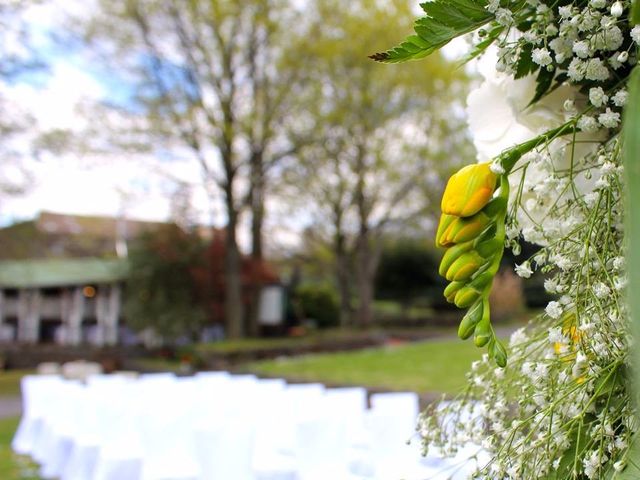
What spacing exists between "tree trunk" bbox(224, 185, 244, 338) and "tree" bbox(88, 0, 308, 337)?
0.03 m

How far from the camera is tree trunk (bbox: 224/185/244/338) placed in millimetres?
18875

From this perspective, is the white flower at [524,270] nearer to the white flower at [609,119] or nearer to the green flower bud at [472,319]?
the green flower bud at [472,319]

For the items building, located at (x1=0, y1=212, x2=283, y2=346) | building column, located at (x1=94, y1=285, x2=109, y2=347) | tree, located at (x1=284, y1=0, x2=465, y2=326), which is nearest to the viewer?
tree, located at (x1=284, y1=0, x2=465, y2=326)

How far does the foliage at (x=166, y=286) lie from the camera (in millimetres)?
17781

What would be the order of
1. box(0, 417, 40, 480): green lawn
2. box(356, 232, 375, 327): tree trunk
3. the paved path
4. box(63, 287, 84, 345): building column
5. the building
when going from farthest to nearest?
box(356, 232, 375, 327): tree trunk, box(63, 287, 84, 345): building column, the building, the paved path, box(0, 417, 40, 480): green lawn

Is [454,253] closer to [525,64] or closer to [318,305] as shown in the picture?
[525,64]

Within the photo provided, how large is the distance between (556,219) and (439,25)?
0.32m

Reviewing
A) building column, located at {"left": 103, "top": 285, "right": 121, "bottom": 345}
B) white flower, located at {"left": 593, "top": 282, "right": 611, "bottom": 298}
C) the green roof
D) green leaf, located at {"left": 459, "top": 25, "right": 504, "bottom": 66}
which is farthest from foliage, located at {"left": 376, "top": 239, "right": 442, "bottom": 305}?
white flower, located at {"left": 593, "top": 282, "right": 611, "bottom": 298}

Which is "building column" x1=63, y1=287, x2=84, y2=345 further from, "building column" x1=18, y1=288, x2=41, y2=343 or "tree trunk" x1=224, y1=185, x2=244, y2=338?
"tree trunk" x1=224, y1=185, x2=244, y2=338

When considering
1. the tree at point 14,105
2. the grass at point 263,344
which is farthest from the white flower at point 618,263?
the grass at point 263,344

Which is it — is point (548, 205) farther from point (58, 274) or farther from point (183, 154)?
point (58, 274)

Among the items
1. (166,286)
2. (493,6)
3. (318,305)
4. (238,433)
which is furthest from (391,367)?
(493,6)

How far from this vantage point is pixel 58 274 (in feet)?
76.4

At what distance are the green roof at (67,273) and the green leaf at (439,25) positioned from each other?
18943 mm
